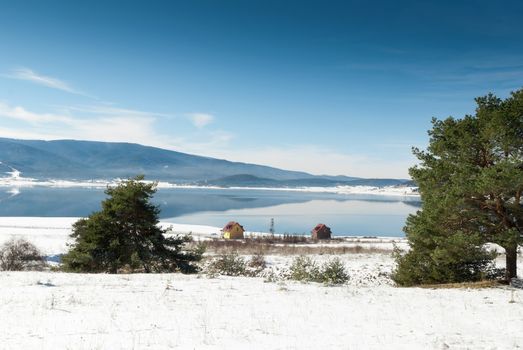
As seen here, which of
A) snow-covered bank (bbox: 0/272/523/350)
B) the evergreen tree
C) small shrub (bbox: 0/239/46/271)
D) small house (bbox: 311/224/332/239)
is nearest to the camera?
snow-covered bank (bbox: 0/272/523/350)

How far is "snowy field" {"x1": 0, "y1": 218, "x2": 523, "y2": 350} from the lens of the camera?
30.8 feet

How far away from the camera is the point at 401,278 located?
2206 cm

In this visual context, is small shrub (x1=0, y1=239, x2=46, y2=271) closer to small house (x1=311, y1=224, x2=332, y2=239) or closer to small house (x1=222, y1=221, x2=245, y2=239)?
small house (x1=222, y1=221, x2=245, y2=239)

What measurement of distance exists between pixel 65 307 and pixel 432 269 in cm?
1657

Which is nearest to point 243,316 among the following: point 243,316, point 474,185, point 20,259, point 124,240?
point 243,316

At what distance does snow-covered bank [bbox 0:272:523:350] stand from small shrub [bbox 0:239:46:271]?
16006mm

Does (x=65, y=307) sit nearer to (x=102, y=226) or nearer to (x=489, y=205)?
(x=102, y=226)

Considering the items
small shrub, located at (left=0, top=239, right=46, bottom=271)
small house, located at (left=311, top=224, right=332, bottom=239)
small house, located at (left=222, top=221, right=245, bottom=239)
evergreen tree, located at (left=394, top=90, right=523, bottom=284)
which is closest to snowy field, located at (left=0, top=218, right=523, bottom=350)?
evergreen tree, located at (left=394, top=90, right=523, bottom=284)

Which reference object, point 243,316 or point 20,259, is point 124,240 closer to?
point 243,316

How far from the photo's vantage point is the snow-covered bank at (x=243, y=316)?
9.36 meters

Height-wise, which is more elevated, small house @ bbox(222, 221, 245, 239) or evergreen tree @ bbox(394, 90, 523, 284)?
evergreen tree @ bbox(394, 90, 523, 284)

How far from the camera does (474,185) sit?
17.0 m

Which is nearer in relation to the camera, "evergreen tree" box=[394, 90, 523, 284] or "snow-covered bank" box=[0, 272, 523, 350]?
"snow-covered bank" box=[0, 272, 523, 350]

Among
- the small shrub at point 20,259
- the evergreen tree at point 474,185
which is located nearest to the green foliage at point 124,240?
the small shrub at point 20,259
